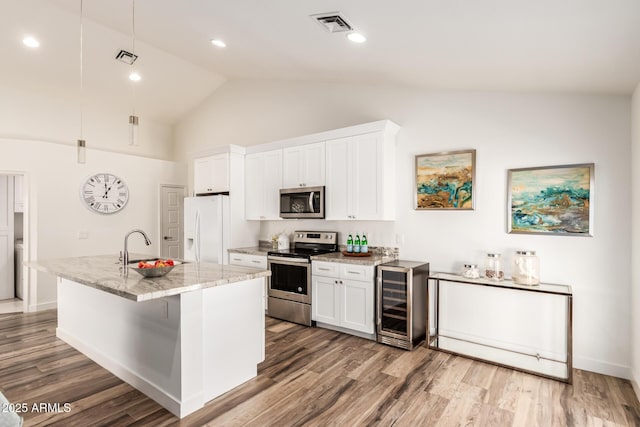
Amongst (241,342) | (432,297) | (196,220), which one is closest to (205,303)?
(241,342)

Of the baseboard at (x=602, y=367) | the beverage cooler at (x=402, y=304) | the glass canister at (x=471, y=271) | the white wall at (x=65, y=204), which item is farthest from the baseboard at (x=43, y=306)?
the baseboard at (x=602, y=367)

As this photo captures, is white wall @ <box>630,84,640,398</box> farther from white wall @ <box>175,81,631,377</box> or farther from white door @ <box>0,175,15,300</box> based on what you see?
white door @ <box>0,175,15,300</box>

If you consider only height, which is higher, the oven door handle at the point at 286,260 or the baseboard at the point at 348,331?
the oven door handle at the point at 286,260

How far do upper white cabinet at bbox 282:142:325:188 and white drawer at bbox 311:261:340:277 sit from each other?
102 centimetres

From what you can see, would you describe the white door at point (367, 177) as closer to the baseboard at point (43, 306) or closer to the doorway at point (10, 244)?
the baseboard at point (43, 306)

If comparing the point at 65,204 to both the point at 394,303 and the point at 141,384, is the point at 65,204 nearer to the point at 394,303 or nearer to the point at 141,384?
the point at 141,384

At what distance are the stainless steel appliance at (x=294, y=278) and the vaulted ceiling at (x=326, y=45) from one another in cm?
212

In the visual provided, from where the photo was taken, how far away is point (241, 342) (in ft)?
9.05

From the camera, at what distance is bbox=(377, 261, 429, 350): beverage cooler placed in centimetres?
344

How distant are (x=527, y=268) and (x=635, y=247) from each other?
760mm

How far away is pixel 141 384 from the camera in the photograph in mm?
2637

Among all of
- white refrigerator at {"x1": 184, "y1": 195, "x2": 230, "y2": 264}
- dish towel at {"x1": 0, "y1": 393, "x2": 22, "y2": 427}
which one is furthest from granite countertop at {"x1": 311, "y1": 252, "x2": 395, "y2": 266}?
dish towel at {"x1": 0, "y1": 393, "x2": 22, "y2": 427}

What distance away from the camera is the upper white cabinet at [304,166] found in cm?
435

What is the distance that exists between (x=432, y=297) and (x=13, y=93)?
21.0 feet
